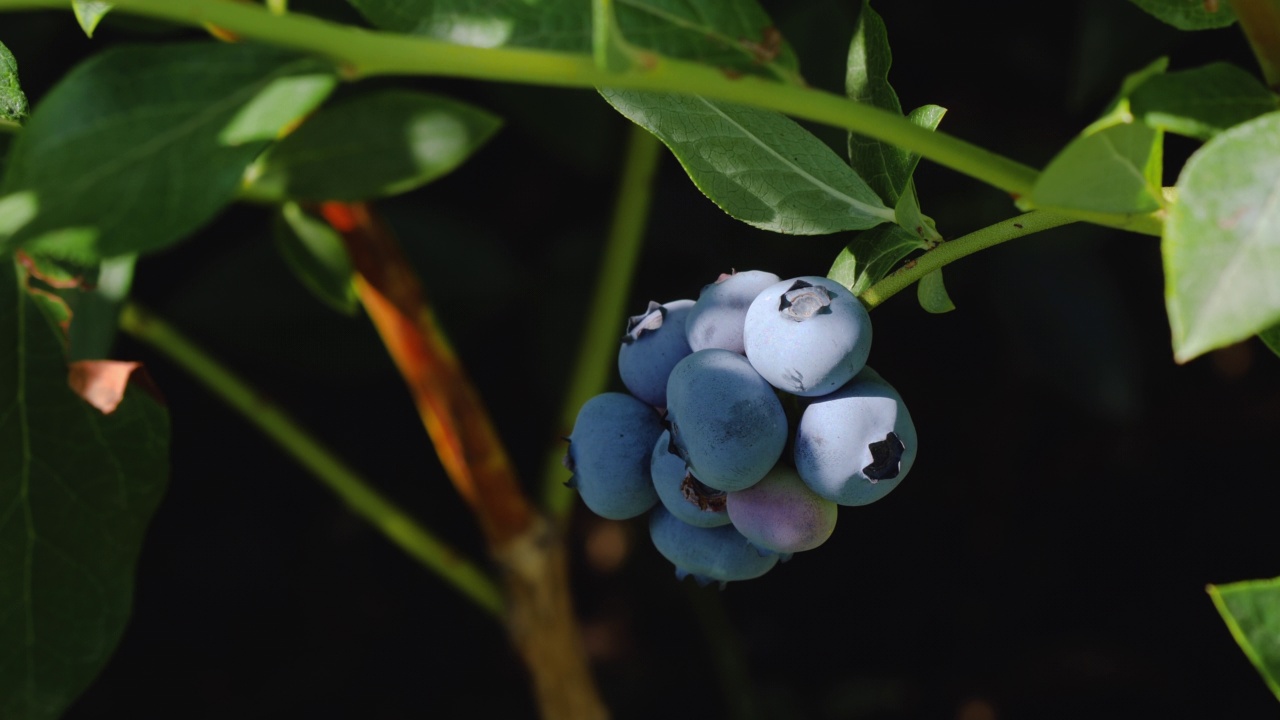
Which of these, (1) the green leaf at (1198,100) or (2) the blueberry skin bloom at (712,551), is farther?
(2) the blueberry skin bloom at (712,551)

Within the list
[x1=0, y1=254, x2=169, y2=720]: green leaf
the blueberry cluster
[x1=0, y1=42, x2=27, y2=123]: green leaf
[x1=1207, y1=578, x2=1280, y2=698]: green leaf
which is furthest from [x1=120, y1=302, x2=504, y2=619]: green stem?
[x1=1207, y1=578, x2=1280, y2=698]: green leaf

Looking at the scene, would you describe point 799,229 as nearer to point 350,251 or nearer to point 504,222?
point 350,251

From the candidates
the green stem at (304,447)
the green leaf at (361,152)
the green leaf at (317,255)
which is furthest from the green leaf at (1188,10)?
the green stem at (304,447)

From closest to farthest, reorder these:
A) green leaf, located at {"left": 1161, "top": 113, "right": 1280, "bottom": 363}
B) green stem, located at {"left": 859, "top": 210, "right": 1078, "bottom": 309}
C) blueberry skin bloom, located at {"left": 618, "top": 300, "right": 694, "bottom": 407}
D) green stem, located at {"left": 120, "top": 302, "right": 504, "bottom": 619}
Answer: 1. green leaf, located at {"left": 1161, "top": 113, "right": 1280, "bottom": 363}
2. green stem, located at {"left": 859, "top": 210, "right": 1078, "bottom": 309}
3. blueberry skin bloom, located at {"left": 618, "top": 300, "right": 694, "bottom": 407}
4. green stem, located at {"left": 120, "top": 302, "right": 504, "bottom": 619}

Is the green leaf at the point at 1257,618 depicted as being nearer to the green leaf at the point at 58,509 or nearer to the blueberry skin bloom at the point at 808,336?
the blueberry skin bloom at the point at 808,336

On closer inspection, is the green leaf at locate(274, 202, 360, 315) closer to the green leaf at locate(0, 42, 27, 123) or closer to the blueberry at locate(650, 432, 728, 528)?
the green leaf at locate(0, 42, 27, 123)

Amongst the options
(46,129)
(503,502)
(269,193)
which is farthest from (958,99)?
(46,129)

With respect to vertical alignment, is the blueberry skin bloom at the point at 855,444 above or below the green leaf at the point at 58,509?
above

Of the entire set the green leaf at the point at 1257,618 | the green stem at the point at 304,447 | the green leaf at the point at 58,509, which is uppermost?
the green leaf at the point at 1257,618
